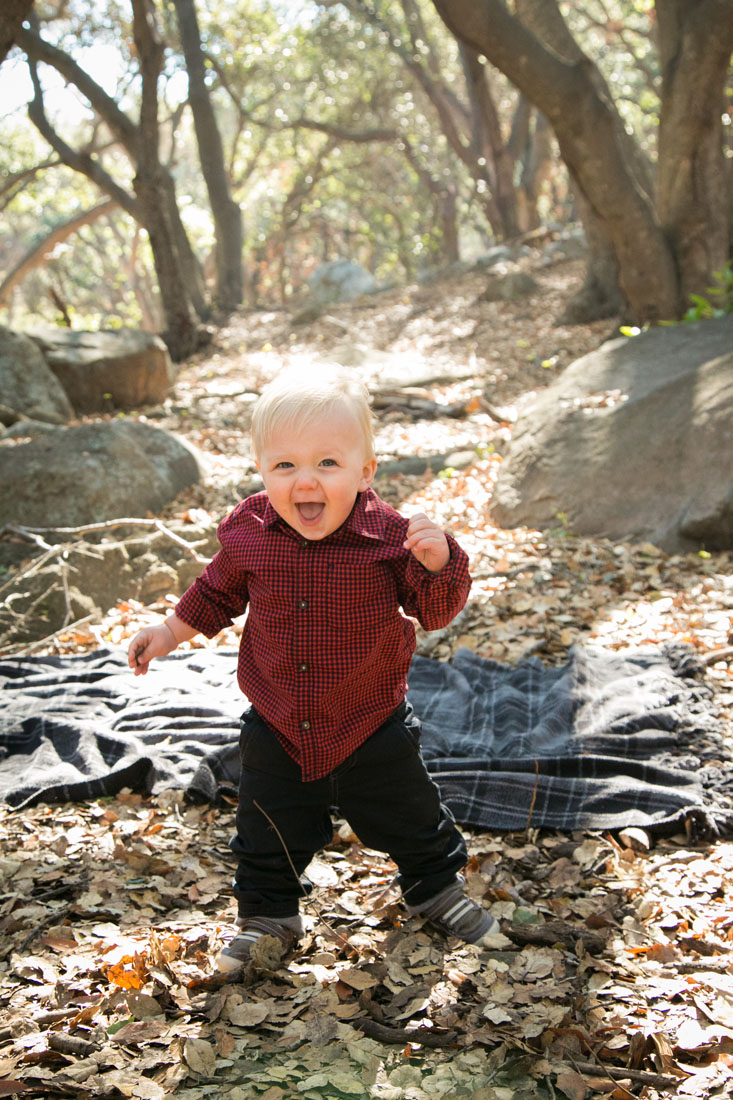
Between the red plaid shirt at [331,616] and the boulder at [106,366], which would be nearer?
the red plaid shirt at [331,616]

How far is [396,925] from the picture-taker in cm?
259

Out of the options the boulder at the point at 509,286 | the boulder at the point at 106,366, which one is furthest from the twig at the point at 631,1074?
the boulder at the point at 509,286

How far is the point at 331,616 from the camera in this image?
7.48 feet

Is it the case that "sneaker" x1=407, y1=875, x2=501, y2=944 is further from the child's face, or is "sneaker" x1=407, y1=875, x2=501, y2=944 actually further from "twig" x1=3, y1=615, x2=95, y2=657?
"twig" x1=3, y1=615, x2=95, y2=657

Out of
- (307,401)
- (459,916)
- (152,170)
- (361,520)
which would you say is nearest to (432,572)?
A: (361,520)

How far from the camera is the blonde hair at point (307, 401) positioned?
7.22 feet

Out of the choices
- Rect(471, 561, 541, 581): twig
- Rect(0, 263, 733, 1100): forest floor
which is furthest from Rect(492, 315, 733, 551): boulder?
Rect(0, 263, 733, 1100): forest floor

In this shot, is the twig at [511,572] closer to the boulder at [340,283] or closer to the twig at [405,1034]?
the twig at [405,1034]

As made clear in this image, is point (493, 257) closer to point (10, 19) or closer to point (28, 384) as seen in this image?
point (28, 384)

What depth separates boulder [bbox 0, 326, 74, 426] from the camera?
8.86 m

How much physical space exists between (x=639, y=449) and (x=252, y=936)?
4.29 metres

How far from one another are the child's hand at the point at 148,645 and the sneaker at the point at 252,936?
706 millimetres

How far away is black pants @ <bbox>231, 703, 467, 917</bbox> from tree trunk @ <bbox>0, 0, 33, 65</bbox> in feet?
14.0

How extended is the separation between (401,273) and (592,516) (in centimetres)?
2936
